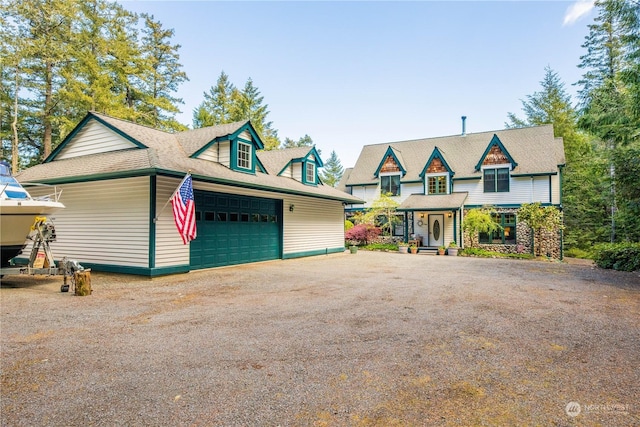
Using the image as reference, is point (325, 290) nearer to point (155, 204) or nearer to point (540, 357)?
point (540, 357)

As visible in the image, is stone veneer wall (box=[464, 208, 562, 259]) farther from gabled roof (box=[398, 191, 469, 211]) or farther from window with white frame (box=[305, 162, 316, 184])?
window with white frame (box=[305, 162, 316, 184])

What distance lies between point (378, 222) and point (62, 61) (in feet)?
77.1

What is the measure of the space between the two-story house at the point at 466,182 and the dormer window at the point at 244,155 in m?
11.9

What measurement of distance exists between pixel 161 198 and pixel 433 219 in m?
17.9

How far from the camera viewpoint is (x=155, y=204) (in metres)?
9.45

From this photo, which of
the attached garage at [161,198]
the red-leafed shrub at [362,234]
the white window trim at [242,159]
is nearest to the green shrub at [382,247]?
the red-leafed shrub at [362,234]

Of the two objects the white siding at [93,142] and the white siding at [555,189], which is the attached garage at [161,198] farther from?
the white siding at [555,189]

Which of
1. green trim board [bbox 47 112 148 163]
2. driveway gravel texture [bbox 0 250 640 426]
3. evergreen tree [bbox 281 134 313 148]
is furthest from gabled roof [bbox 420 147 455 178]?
evergreen tree [bbox 281 134 313 148]

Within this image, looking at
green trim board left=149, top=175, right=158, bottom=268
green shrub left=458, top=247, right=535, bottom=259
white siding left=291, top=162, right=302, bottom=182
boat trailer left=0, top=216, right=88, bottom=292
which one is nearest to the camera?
boat trailer left=0, top=216, right=88, bottom=292

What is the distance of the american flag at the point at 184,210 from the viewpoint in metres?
8.55

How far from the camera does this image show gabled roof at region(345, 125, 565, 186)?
798 inches

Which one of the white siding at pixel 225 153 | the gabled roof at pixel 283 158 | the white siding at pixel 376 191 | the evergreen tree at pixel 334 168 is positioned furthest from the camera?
the evergreen tree at pixel 334 168

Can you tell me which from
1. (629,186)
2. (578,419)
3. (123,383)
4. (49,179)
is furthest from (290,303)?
(629,186)

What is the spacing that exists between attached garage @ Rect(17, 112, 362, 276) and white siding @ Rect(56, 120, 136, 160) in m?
0.04
